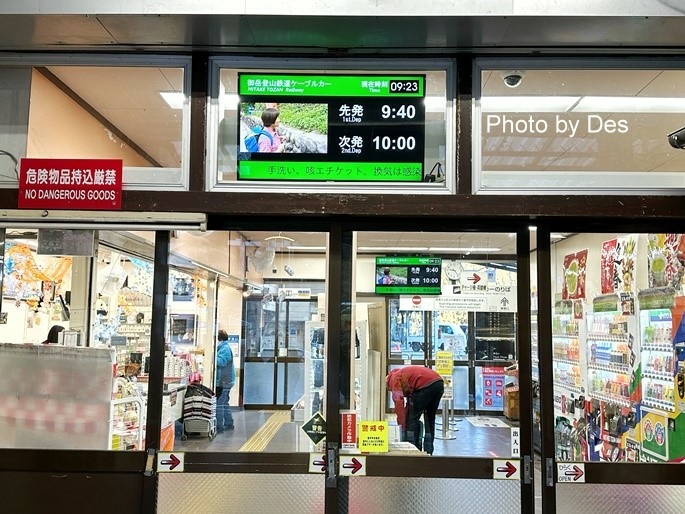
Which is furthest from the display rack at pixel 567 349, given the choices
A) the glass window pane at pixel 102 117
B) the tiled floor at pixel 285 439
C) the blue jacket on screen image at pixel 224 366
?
the glass window pane at pixel 102 117

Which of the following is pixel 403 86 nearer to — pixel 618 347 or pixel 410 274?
pixel 410 274

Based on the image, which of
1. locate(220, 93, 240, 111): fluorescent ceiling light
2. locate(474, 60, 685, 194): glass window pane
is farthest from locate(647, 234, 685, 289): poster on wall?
locate(220, 93, 240, 111): fluorescent ceiling light

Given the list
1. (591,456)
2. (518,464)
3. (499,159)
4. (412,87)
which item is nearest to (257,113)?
(412,87)

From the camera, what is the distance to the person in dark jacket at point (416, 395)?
11.3ft

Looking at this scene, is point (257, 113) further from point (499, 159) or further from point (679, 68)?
point (679, 68)

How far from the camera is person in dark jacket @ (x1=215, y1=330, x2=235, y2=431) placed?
341 cm

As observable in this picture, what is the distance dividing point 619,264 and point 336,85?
194 centimetres

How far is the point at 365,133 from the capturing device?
130 inches

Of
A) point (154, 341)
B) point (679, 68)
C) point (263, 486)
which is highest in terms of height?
point (679, 68)

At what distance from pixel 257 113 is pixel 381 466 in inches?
77.7

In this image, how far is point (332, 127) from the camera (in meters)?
3.31

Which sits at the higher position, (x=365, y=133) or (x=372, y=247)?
(x=365, y=133)

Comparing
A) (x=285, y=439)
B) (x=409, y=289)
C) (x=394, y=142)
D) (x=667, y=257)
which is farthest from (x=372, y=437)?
(x=667, y=257)

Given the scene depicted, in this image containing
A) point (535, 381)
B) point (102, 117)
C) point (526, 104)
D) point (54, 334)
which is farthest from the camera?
point (102, 117)
